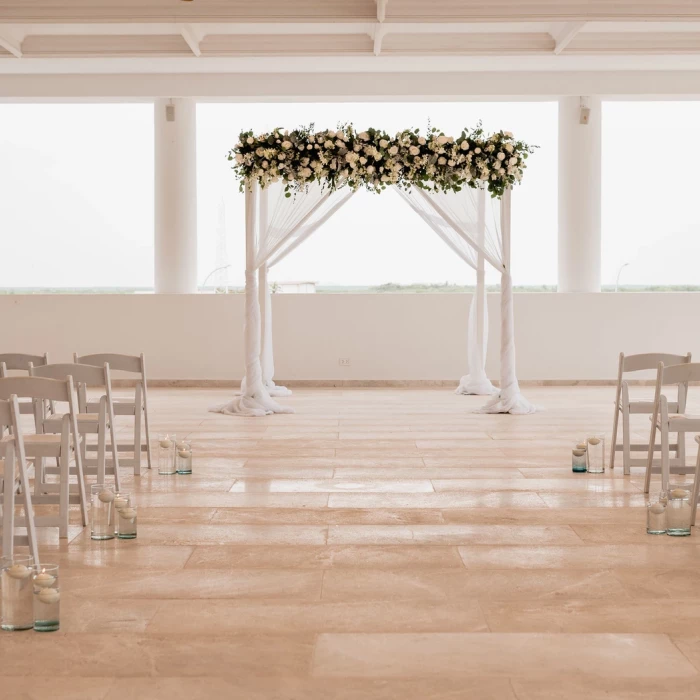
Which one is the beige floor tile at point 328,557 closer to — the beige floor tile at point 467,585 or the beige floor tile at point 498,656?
the beige floor tile at point 467,585

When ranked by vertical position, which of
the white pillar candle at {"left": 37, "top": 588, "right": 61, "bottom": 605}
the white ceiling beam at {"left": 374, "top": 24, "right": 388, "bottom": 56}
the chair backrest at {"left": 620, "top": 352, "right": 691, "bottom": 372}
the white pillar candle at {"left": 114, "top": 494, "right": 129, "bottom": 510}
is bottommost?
the white pillar candle at {"left": 37, "top": 588, "right": 61, "bottom": 605}

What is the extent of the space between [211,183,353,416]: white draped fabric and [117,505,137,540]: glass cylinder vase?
4.21 m

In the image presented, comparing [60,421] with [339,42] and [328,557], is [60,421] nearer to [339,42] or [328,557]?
[328,557]

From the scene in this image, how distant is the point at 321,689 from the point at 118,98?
30.8 ft

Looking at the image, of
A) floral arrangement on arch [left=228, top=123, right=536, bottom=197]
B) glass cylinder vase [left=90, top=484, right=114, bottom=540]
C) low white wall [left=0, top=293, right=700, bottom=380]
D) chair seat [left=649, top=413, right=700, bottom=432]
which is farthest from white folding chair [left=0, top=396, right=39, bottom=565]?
low white wall [left=0, top=293, right=700, bottom=380]

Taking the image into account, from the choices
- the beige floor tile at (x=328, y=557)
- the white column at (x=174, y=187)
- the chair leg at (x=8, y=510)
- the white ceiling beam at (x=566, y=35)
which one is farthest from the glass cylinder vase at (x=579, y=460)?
the white column at (x=174, y=187)

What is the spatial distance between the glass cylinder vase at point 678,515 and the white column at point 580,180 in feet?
22.8

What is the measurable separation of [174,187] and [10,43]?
2.31 metres

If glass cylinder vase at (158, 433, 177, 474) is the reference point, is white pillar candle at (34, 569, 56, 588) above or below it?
above

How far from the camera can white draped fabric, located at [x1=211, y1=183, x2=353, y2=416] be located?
27.5 feet

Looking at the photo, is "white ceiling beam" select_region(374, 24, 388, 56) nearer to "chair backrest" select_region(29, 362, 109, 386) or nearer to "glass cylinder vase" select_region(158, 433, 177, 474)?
"glass cylinder vase" select_region(158, 433, 177, 474)

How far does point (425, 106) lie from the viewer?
11500mm

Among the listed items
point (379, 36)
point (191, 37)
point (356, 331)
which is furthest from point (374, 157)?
point (356, 331)

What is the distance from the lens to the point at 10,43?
9.18m
